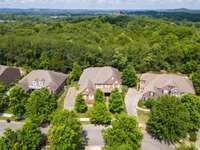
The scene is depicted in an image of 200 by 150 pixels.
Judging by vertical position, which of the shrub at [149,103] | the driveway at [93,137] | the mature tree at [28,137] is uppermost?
the mature tree at [28,137]

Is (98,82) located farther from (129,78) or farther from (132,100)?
(129,78)

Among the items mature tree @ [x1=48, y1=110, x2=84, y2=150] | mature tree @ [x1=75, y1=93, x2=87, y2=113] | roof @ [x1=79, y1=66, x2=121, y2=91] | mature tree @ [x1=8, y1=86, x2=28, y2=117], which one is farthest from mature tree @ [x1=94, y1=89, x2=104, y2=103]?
mature tree @ [x1=48, y1=110, x2=84, y2=150]

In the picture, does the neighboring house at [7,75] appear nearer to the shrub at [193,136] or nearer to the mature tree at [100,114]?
the mature tree at [100,114]

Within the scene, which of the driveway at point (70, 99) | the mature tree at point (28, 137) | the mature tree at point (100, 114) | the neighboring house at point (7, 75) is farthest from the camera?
the neighboring house at point (7, 75)

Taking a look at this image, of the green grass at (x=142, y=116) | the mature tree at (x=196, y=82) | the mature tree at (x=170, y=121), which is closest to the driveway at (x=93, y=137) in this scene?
the green grass at (x=142, y=116)

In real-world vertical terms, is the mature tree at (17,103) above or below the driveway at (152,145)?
above

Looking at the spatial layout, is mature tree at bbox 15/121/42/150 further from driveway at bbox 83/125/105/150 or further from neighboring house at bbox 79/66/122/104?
neighboring house at bbox 79/66/122/104

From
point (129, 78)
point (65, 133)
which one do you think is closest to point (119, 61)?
point (129, 78)
